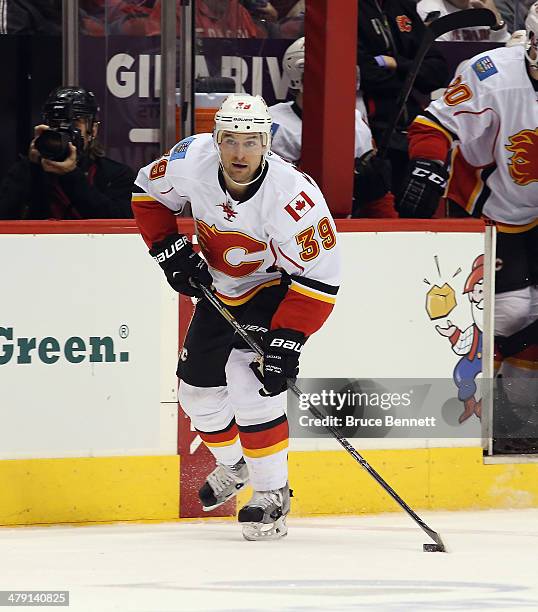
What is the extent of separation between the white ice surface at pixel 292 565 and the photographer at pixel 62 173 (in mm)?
1017

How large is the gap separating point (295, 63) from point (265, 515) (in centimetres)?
179

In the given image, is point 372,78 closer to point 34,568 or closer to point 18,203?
point 18,203

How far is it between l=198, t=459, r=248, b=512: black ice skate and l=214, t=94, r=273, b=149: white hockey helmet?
1.10m

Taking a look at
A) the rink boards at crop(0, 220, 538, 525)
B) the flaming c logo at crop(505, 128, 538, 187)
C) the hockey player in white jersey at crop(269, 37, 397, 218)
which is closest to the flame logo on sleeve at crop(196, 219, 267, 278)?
the rink boards at crop(0, 220, 538, 525)

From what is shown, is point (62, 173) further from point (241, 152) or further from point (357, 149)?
point (357, 149)

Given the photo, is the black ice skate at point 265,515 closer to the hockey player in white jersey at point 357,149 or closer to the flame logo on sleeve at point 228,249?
the flame logo on sleeve at point 228,249

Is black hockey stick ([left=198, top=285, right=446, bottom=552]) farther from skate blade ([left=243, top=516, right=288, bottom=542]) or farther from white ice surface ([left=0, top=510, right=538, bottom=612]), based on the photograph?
skate blade ([left=243, top=516, right=288, bottom=542])

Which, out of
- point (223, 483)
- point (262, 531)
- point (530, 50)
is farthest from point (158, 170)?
point (530, 50)

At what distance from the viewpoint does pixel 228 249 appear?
4723mm

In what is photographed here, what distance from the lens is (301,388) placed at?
5316 mm

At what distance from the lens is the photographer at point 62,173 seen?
5242 millimetres

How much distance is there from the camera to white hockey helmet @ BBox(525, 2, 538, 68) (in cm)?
546

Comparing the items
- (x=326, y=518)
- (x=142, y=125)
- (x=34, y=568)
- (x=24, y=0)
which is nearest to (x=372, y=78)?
(x=142, y=125)

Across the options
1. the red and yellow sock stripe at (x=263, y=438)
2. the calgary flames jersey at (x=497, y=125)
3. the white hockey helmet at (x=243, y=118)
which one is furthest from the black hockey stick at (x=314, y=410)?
the calgary flames jersey at (x=497, y=125)
